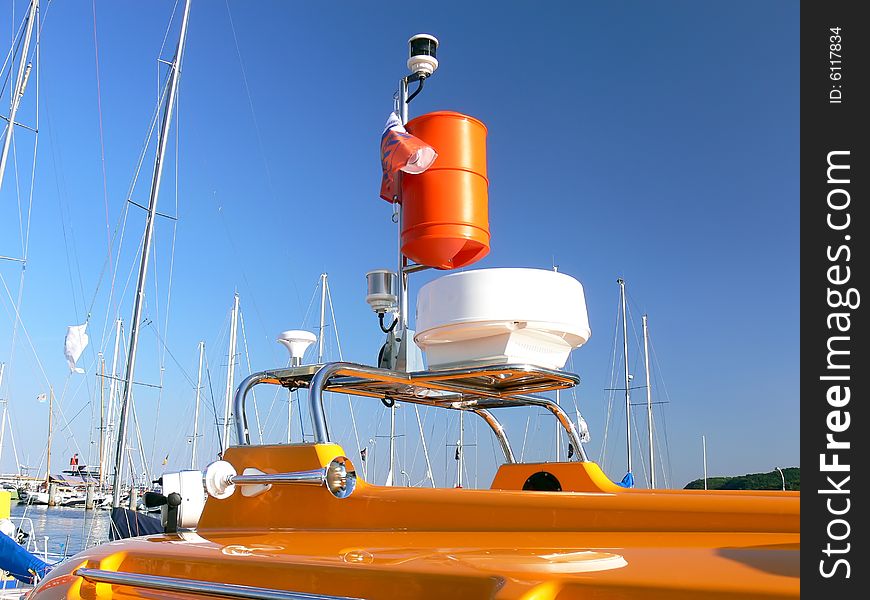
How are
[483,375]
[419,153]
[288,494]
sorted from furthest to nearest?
1. [419,153]
2. [483,375]
3. [288,494]

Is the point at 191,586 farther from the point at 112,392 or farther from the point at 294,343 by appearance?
the point at 112,392

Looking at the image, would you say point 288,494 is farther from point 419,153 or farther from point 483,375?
point 419,153

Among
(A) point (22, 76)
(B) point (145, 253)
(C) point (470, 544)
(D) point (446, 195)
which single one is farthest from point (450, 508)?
(A) point (22, 76)

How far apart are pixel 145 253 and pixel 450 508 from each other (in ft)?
42.2

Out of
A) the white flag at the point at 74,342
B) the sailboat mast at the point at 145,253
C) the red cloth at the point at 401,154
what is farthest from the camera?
the white flag at the point at 74,342

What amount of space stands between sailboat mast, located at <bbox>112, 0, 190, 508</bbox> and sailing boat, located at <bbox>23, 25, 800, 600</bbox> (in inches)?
371

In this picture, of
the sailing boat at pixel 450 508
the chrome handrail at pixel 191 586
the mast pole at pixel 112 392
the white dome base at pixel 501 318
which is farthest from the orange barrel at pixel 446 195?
the mast pole at pixel 112 392

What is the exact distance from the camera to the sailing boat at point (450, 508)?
1461mm

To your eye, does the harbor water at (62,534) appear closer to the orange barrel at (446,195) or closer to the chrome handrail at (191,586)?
the orange barrel at (446,195)

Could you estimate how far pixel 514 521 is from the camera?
2201 mm

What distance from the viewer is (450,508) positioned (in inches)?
91.4
